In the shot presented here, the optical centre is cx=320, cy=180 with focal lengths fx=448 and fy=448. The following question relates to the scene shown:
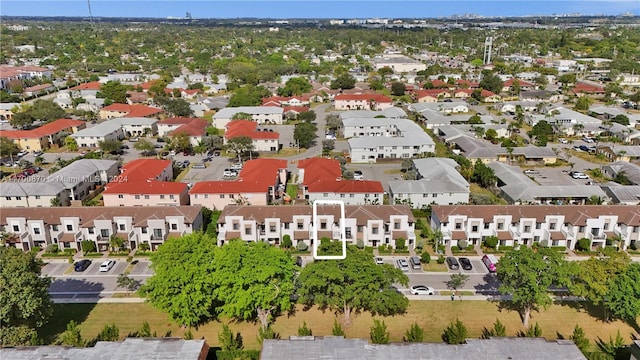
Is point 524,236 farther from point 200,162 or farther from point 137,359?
point 200,162

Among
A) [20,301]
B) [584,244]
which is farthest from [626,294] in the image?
[20,301]

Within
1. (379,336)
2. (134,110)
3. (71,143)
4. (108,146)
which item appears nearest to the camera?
(379,336)

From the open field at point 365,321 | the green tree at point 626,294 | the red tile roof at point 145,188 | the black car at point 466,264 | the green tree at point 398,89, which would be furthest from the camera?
the green tree at point 398,89

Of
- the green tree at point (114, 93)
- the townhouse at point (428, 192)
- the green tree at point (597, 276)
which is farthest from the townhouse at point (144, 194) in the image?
the green tree at point (114, 93)

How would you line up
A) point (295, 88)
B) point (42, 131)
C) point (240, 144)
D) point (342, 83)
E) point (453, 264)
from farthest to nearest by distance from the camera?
point (342, 83)
point (295, 88)
point (42, 131)
point (240, 144)
point (453, 264)

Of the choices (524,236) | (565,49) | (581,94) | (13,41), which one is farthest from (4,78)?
(565,49)

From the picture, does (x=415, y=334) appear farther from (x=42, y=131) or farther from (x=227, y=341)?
(x=42, y=131)

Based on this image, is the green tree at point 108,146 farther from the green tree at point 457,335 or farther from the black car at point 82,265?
the green tree at point 457,335
